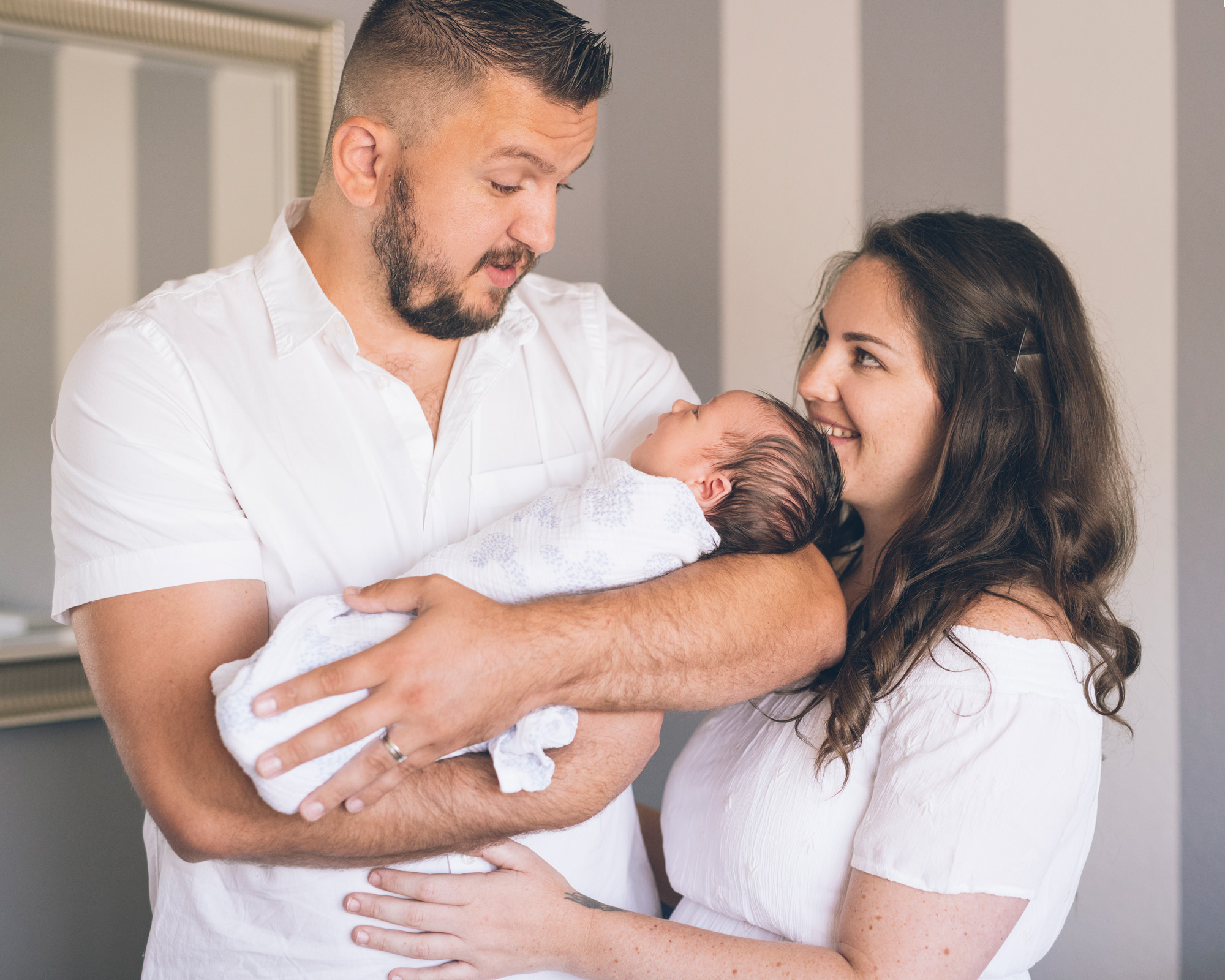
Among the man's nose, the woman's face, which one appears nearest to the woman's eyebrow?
the woman's face

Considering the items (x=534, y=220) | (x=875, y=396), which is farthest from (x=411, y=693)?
(x=875, y=396)

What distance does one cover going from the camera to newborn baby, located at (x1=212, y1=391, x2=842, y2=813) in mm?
1072

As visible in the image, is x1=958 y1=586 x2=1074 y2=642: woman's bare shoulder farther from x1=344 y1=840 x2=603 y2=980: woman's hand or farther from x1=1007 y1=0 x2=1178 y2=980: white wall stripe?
x1=344 y1=840 x2=603 y2=980: woman's hand

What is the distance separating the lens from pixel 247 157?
226 centimetres

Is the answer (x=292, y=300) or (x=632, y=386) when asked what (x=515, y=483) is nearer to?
(x=632, y=386)

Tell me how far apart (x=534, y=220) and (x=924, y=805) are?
1.03 m

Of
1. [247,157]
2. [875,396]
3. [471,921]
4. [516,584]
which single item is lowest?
[471,921]

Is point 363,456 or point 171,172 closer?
point 363,456

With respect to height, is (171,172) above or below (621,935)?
above

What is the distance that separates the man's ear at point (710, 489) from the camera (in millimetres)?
1395

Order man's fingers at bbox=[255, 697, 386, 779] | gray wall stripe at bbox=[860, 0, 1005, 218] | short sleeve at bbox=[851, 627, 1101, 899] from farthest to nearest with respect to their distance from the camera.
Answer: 1. gray wall stripe at bbox=[860, 0, 1005, 218]
2. short sleeve at bbox=[851, 627, 1101, 899]
3. man's fingers at bbox=[255, 697, 386, 779]

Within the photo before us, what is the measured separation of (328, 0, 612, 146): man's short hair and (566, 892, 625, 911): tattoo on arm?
1158mm

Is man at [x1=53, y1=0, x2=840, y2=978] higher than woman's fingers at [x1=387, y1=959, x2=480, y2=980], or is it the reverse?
man at [x1=53, y1=0, x2=840, y2=978]

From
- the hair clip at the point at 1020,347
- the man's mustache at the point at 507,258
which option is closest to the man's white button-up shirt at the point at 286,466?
the man's mustache at the point at 507,258
